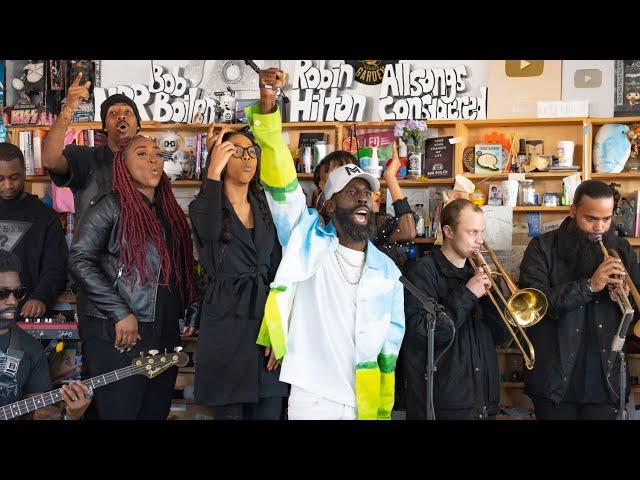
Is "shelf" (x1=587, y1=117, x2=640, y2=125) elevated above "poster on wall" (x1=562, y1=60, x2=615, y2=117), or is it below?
below

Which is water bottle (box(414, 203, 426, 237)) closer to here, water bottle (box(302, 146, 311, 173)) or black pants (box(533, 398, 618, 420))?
water bottle (box(302, 146, 311, 173))

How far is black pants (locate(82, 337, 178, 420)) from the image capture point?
4.24 m

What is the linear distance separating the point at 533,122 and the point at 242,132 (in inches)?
98.5

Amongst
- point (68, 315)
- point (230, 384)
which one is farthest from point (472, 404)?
point (68, 315)

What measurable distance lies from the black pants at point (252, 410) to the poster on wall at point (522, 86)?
9.90ft

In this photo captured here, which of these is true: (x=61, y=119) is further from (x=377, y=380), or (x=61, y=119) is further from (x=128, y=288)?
(x=377, y=380)

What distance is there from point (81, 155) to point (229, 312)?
1471 millimetres

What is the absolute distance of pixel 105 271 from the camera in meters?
4.34

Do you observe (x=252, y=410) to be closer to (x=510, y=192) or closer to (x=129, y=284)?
(x=129, y=284)

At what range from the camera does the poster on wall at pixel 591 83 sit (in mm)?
6051

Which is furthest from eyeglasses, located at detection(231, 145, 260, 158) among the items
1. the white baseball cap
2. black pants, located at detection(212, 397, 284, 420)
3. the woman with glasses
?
black pants, located at detection(212, 397, 284, 420)

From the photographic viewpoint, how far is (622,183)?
605 cm

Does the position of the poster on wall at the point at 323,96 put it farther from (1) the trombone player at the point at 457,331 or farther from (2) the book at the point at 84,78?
(1) the trombone player at the point at 457,331

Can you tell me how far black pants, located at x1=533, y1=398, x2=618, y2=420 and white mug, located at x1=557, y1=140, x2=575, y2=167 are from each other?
1982mm
